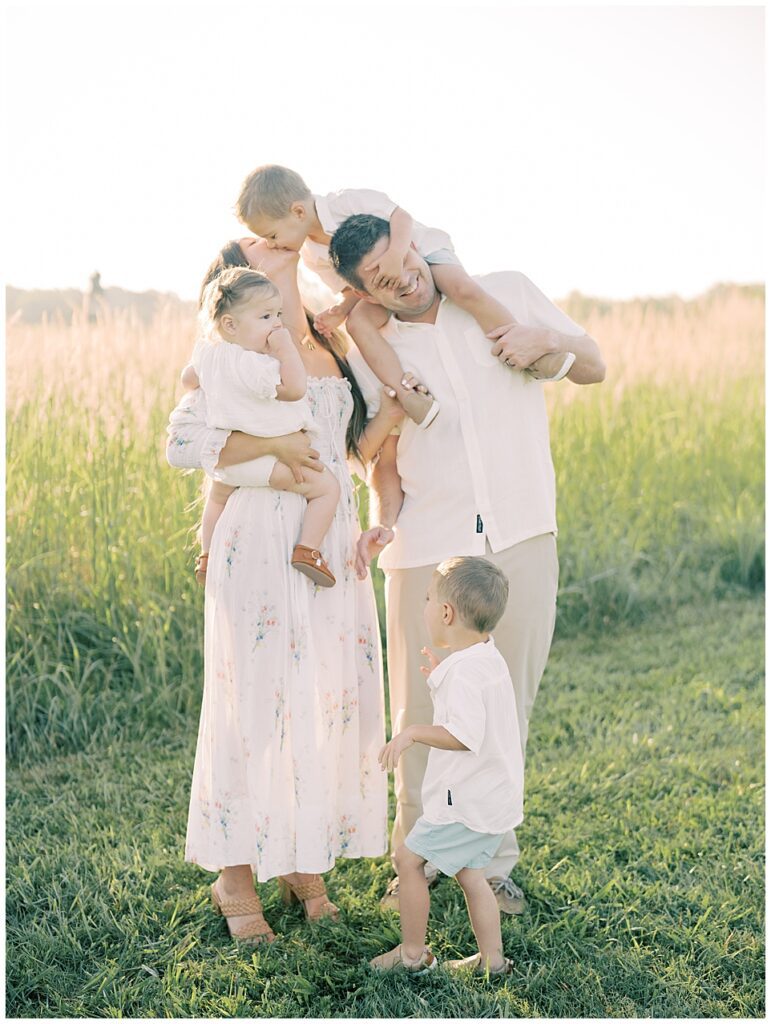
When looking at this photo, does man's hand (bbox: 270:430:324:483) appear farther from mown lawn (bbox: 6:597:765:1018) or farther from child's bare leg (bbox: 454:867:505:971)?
mown lawn (bbox: 6:597:765:1018)

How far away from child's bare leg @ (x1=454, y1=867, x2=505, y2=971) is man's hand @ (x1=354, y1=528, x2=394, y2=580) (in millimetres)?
904

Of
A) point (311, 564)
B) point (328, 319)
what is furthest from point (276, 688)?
point (328, 319)

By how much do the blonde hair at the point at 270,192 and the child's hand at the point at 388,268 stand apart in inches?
12.2

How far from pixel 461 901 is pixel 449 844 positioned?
697 mm

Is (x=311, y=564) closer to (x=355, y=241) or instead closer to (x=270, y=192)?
(x=355, y=241)

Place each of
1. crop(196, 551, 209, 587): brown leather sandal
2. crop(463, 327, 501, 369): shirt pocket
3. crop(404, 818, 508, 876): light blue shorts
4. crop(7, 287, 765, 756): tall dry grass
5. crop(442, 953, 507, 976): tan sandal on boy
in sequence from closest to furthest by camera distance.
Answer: crop(404, 818, 508, 876): light blue shorts < crop(442, 953, 507, 976): tan sandal on boy < crop(463, 327, 501, 369): shirt pocket < crop(196, 551, 209, 587): brown leather sandal < crop(7, 287, 765, 756): tall dry grass

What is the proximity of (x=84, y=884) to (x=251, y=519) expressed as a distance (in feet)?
4.80

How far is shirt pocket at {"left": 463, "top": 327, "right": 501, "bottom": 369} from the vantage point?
3.30m

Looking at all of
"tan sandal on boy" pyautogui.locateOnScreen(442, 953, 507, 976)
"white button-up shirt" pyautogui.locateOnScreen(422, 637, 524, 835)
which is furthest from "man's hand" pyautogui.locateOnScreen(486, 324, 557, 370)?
"tan sandal on boy" pyautogui.locateOnScreen(442, 953, 507, 976)

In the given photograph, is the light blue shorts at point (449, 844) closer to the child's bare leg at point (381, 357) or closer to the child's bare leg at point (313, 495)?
the child's bare leg at point (313, 495)

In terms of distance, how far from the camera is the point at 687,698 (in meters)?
5.69

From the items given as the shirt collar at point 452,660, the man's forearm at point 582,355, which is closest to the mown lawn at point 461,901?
the shirt collar at point 452,660

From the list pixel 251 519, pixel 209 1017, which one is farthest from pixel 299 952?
pixel 251 519

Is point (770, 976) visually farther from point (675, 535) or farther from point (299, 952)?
point (675, 535)
